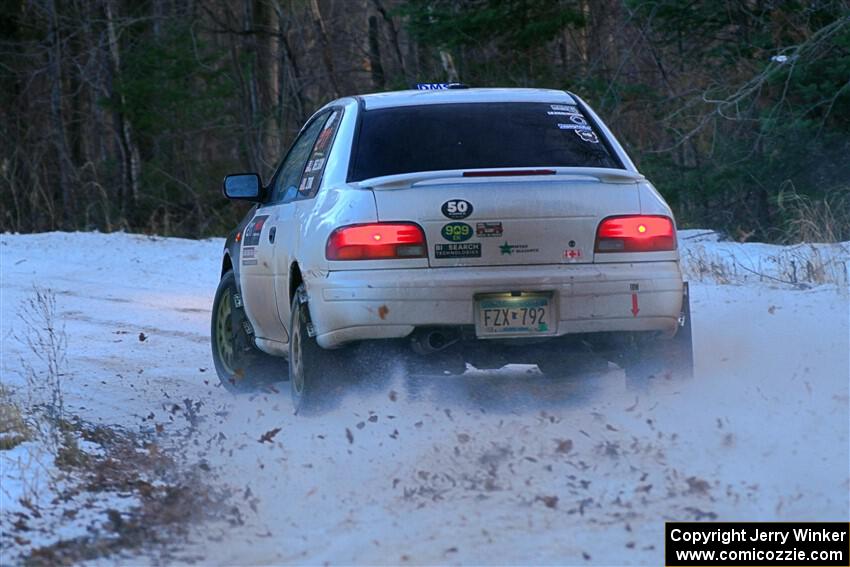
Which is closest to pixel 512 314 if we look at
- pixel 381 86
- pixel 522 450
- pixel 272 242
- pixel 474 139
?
pixel 522 450

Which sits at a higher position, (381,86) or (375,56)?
(375,56)

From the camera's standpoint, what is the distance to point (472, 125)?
706cm

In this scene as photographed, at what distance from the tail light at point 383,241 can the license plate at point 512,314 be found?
37cm

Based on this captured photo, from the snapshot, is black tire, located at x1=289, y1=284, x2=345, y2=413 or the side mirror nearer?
black tire, located at x1=289, y1=284, x2=345, y2=413

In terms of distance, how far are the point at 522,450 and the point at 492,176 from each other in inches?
53.7

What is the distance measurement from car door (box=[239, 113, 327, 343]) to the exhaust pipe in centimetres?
96

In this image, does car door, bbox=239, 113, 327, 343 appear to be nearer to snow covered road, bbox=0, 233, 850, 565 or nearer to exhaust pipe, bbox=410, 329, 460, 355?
snow covered road, bbox=0, 233, 850, 565

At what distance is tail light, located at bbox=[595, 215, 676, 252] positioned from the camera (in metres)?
6.28

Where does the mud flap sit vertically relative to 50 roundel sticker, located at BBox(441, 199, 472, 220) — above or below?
below

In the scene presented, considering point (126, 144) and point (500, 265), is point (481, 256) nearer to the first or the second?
point (500, 265)

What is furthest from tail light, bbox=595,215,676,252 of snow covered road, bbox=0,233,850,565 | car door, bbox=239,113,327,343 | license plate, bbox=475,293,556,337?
car door, bbox=239,113,327,343

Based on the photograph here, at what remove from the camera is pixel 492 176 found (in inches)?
250

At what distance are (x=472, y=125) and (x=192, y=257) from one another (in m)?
10.6

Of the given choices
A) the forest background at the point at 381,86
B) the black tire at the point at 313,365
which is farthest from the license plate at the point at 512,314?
the forest background at the point at 381,86
